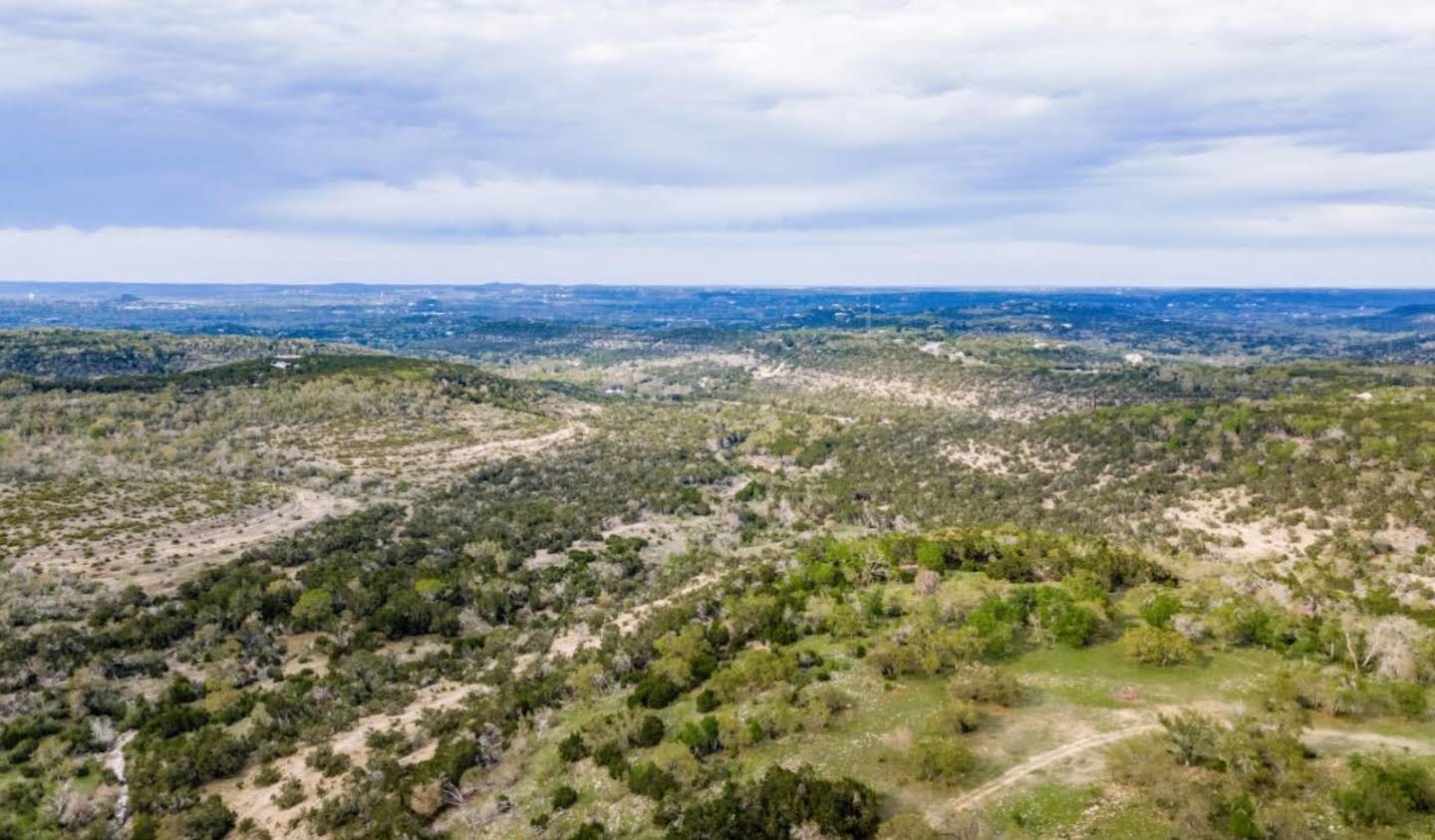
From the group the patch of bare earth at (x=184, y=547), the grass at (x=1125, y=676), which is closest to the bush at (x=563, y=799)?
the grass at (x=1125, y=676)

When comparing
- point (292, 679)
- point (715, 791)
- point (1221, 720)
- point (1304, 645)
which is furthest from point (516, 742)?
point (1304, 645)

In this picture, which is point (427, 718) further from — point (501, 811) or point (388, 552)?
point (388, 552)

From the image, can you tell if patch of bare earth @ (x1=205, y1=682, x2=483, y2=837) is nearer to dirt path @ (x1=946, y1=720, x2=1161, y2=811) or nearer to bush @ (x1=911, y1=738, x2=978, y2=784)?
bush @ (x1=911, y1=738, x2=978, y2=784)

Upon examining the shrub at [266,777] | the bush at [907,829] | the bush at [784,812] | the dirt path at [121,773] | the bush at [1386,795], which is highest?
the bush at [1386,795]

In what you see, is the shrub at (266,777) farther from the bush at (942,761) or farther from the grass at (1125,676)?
the grass at (1125,676)

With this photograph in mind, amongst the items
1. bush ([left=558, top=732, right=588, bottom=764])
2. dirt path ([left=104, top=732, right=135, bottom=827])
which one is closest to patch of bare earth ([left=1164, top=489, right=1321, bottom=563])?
bush ([left=558, top=732, right=588, bottom=764])
